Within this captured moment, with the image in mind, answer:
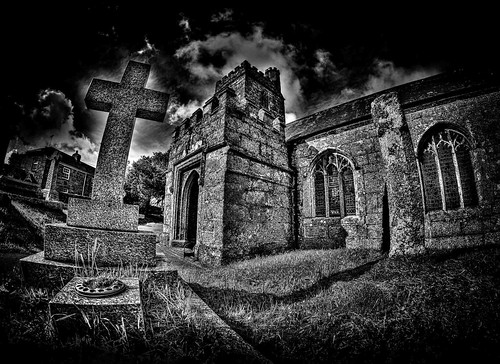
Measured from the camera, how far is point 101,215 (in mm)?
3109

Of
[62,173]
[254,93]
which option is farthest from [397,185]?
[62,173]

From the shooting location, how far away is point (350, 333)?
271 cm

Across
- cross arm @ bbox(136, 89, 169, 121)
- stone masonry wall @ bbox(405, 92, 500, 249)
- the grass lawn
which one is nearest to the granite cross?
cross arm @ bbox(136, 89, 169, 121)

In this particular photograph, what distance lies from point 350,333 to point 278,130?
9.03 metres

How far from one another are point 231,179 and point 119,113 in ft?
14.0

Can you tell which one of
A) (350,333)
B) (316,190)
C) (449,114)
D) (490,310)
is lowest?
(350,333)

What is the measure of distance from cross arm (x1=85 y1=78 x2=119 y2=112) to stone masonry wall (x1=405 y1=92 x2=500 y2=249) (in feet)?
35.2

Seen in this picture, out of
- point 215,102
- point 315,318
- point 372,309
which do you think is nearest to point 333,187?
point 215,102

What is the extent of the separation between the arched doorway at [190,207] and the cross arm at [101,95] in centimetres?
642

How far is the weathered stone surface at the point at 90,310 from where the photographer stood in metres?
1.61

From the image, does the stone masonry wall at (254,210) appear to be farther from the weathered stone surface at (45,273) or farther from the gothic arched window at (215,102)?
the weathered stone surface at (45,273)

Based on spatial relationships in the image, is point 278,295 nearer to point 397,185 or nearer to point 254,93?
point 397,185

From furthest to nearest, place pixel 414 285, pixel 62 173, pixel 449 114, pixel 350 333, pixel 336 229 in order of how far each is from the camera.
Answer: pixel 62 173 → pixel 336 229 → pixel 449 114 → pixel 414 285 → pixel 350 333

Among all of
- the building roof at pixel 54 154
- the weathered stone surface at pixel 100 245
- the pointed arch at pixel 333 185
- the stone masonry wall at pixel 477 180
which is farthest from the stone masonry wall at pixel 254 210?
the building roof at pixel 54 154
